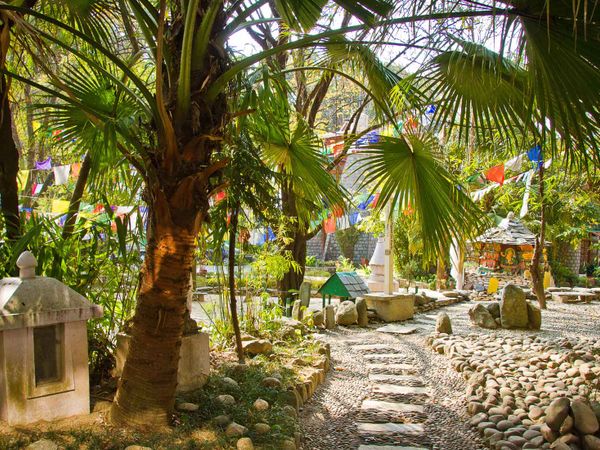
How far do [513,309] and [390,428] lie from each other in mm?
5033

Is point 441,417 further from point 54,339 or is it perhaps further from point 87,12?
point 87,12

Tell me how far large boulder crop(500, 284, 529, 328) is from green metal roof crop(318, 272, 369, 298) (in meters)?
2.33

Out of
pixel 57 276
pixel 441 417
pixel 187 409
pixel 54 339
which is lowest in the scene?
pixel 441 417

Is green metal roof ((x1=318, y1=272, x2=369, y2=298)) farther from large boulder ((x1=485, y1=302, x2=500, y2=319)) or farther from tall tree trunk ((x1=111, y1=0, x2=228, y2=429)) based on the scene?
tall tree trunk ((x1=111, y1=0, x2=228, y2=429))

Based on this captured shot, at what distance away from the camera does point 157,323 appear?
2984 mm

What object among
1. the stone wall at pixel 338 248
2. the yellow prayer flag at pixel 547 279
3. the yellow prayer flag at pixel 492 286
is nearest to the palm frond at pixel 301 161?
the yellow prayer flag at pixel 492 286

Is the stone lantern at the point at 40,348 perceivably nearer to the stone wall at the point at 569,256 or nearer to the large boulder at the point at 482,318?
the large boulder at the point at 482,318

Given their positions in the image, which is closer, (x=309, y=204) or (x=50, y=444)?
(x=50, y=444)

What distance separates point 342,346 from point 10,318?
16.3ft

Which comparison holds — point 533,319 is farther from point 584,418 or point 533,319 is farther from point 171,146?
point 171,146

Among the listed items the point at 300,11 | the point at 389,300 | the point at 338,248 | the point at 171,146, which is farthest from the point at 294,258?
the point at 338,248

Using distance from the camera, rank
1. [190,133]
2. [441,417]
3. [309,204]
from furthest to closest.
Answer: [309,204], [441,417], [190,133]

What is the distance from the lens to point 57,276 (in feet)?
11.7

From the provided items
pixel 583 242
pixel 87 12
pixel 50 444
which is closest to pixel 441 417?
pixel 50 444
